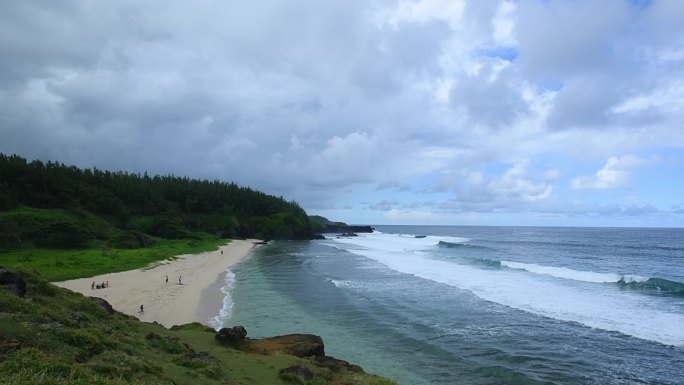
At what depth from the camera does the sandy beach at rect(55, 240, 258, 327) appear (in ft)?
81.3

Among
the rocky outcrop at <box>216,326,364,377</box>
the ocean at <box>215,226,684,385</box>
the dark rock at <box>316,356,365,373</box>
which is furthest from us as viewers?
the ocean at <box>215,226,684,385</box>

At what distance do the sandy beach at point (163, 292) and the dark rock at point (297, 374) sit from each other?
12383 mm

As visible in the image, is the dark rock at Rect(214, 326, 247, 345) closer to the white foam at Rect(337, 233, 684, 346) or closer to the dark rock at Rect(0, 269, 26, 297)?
the dark rock at Rect(0, 269, 26, 297)

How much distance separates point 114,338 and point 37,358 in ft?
11.5

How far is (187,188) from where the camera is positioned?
118m

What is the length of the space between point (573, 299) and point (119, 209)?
75.5 metres

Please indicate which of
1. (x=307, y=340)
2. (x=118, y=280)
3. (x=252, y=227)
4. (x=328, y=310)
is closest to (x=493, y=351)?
(x=307, y=340)

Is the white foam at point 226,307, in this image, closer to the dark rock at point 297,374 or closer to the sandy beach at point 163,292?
the sandy beach at point 163,292

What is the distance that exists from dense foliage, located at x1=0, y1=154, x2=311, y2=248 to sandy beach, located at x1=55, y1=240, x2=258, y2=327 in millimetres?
17741

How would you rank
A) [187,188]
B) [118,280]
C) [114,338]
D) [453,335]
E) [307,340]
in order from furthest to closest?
[187,188] → [118,280] → [453,335] → [307,340] → [114,338]

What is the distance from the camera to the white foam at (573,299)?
77.9ft

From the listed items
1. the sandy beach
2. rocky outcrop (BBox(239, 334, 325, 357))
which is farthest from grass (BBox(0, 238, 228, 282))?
rocky outcrop (BBox(239, 334, 325, 357))

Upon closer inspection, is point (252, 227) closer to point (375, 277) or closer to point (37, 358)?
point (375, 277)

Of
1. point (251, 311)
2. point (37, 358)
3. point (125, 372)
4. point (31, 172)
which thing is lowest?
point (251, 311)
